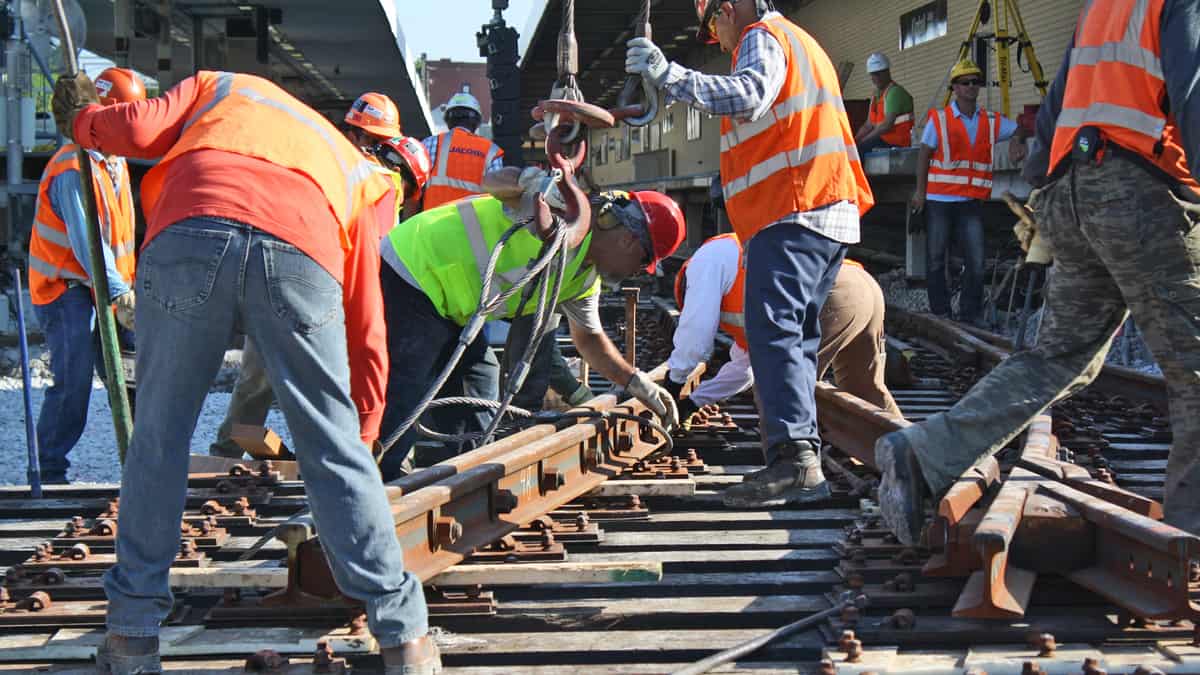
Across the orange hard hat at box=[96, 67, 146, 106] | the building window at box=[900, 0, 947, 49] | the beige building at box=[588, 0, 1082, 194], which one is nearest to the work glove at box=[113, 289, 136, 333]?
the orange hard hat at box=[96, 67, 146, 106]

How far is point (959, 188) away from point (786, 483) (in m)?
7.34

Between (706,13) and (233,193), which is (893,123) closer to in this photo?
(706,13)

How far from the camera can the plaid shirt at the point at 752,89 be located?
4.33 metres

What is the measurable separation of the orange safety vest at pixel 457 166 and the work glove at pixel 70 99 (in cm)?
574

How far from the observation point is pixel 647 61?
14.0 ft

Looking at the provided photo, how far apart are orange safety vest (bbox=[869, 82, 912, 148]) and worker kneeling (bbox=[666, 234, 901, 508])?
8332 millimetres

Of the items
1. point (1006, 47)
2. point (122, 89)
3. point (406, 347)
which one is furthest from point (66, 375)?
point (1006, 47)

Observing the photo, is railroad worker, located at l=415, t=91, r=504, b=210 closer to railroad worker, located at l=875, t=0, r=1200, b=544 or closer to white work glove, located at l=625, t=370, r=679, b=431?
white work glove, located at l=625, t=370, r=679, b=431

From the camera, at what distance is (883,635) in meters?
3.15

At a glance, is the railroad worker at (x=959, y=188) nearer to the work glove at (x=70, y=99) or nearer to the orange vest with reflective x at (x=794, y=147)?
the orange vest with reflective x at (x=794, y=147)

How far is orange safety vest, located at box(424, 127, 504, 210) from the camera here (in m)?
8.96

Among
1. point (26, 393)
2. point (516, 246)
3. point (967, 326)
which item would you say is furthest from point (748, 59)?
point (967, 326)

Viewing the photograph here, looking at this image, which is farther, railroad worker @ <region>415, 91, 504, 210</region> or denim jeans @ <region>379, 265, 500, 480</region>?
railroad worker @ <region>415, 91, 504, 210</region>

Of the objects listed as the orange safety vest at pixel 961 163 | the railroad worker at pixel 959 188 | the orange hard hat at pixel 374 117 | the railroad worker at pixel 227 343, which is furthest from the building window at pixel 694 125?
the railroad worker at pixel 227 343
